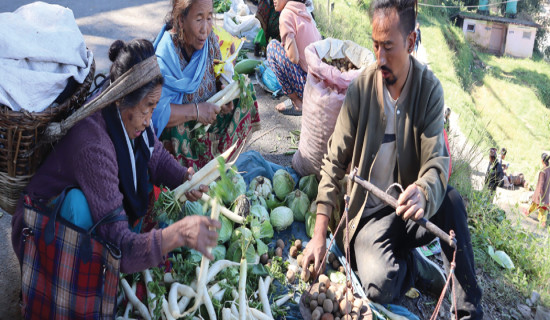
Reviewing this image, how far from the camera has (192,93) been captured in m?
3.20

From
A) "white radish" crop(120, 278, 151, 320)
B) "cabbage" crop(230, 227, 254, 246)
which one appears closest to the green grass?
"cabbage" crop(230, 227, 254, 246)

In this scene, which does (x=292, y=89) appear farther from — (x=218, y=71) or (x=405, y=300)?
(x=405, y=300)

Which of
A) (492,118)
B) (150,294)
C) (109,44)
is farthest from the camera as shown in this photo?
(492,118)

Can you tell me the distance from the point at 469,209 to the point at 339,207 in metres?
1.67

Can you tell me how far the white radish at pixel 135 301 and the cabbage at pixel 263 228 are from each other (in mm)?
814

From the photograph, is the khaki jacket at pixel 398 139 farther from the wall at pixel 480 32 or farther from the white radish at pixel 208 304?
the wall at pixel 480 32

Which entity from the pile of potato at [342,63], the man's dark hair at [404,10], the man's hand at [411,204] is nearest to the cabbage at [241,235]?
the man's hand at [411,204]

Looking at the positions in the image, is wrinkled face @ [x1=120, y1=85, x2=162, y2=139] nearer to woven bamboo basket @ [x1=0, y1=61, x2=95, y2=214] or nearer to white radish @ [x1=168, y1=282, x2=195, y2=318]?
woven bamboo basket @ [x1=0, y1=61, x2=95, y2=214]

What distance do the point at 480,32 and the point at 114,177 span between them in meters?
32.9

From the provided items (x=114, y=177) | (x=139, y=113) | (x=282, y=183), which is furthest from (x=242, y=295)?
(x=282, y=183)

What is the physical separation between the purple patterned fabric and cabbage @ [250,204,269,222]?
5.89 feet

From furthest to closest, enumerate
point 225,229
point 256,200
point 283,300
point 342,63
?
point 342,63, point 256,200, point 225,229, point 283,300

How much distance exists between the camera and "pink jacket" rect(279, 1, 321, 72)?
14.9ft

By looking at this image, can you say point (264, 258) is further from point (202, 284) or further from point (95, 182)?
point (95, 182)
